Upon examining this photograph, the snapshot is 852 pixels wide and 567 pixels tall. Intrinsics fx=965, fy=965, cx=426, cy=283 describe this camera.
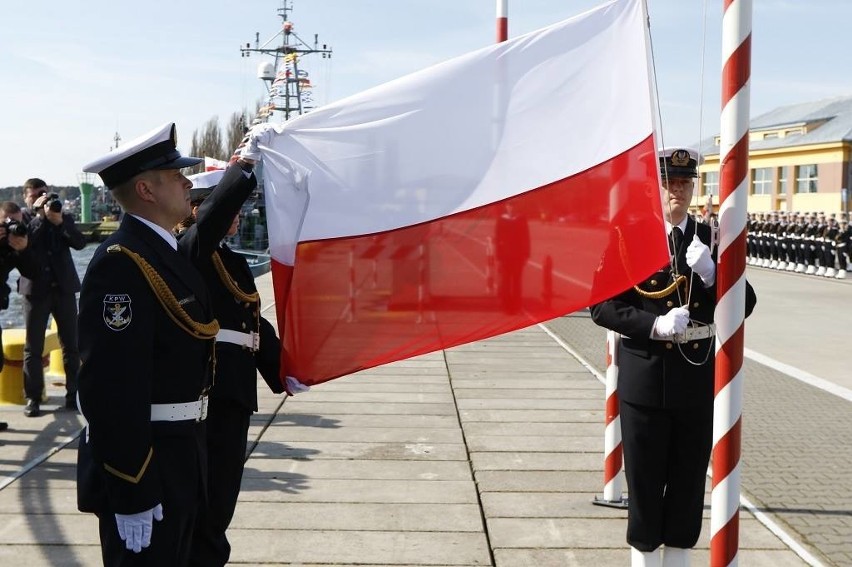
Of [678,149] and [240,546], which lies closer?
[678,149]

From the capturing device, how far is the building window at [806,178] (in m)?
58.8

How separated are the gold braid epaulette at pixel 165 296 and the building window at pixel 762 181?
64.6 m

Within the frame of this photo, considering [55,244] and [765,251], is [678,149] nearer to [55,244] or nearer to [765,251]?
[55,244]

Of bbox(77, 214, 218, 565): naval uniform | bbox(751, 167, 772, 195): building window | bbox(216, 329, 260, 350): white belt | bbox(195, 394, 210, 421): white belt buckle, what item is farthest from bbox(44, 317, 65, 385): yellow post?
bbox(751, 167, 772, 195): building window

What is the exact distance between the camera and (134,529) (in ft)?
9.93

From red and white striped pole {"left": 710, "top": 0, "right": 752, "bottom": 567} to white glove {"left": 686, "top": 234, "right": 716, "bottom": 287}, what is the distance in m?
0.33

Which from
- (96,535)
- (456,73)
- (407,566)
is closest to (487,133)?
(456,73)

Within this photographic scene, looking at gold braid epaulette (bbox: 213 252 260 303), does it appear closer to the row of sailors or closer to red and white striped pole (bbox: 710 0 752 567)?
red and white striped pole (bbox: 710 0 752 567)

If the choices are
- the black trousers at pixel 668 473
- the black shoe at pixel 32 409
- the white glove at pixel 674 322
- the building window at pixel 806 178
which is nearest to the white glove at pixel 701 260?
the white glove at pixel 674 322

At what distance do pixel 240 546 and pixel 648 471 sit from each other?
2263 millimetres

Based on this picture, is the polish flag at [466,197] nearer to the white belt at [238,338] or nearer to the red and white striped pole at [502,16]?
the white belt at [238,338]

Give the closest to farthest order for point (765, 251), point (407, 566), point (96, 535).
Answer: point (407, 566) < point (96, 535) < point (765, 251)

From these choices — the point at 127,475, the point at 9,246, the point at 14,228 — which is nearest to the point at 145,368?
the point at 127,475

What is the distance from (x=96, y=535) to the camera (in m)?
5.32
